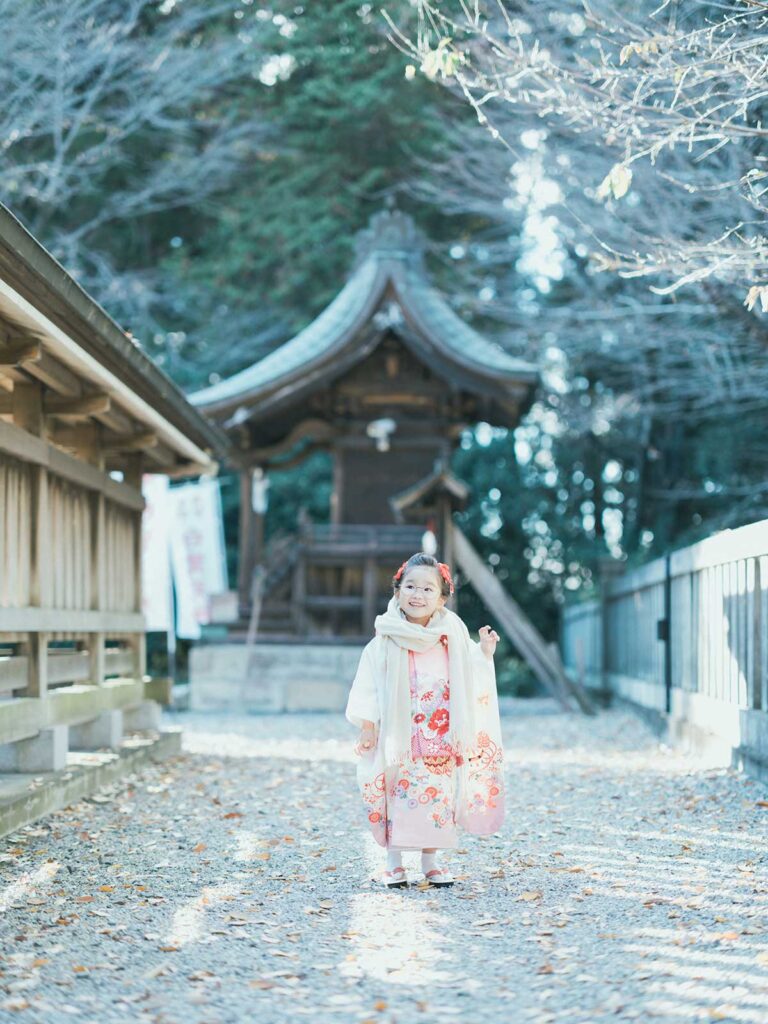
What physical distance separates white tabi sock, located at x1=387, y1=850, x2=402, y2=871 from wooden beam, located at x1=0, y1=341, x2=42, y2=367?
3127mm

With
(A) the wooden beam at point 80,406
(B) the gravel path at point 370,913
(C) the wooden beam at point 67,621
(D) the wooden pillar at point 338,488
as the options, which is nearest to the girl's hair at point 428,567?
(B) the gravel path at point 370,913

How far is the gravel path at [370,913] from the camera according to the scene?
3645 mm

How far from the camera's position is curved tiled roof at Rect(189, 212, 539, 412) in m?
15.2

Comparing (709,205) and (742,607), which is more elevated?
(709,205)

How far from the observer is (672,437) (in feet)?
70.5

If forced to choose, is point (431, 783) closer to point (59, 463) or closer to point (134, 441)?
point (59, 463)

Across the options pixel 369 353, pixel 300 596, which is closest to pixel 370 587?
pixel 300 596

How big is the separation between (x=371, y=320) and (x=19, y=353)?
948 cm

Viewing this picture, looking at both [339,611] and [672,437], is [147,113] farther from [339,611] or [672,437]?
[672,437]

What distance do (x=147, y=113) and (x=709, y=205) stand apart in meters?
7.44

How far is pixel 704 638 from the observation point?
31.9ft

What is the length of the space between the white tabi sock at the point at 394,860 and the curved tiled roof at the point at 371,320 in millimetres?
10247

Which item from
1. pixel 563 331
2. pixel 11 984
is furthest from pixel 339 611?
pixel 11 984

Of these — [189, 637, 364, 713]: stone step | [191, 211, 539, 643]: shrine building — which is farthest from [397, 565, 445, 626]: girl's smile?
[189, 637, 364, 713]: stone step
